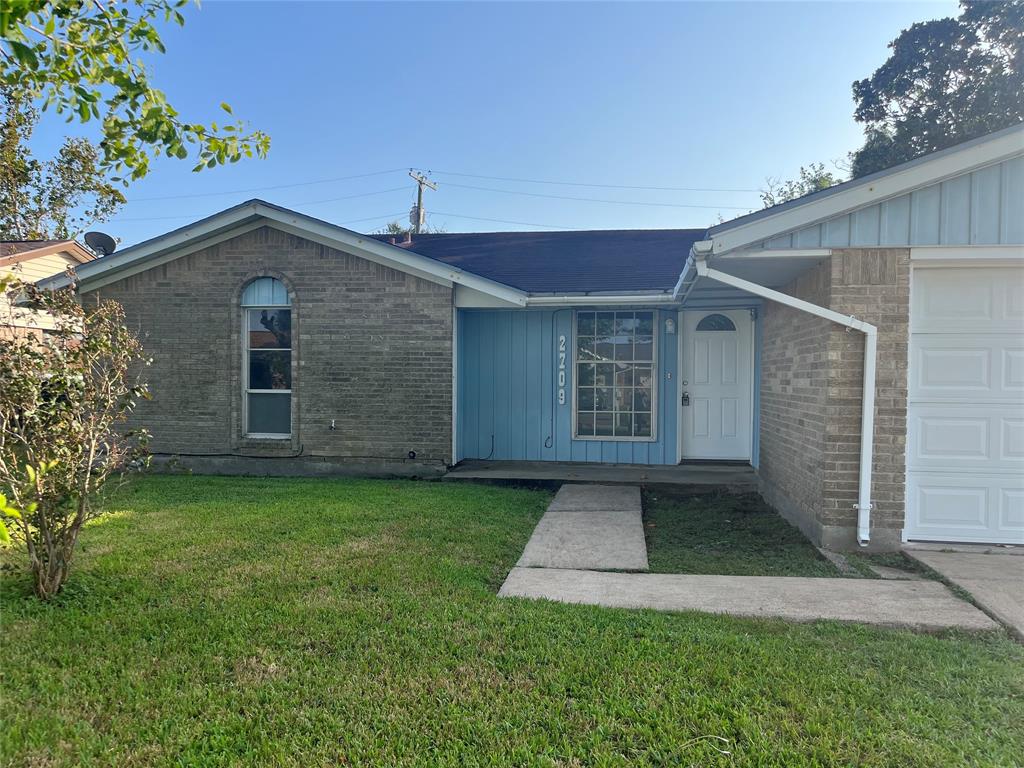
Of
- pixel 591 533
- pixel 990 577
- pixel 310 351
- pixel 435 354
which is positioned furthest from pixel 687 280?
pixel 310 351

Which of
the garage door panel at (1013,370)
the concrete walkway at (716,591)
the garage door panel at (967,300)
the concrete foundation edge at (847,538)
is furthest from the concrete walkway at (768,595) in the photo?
the garage door panel at (967,300)

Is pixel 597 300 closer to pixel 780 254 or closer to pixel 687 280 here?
pixel 687 280

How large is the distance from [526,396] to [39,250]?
38.5 ft

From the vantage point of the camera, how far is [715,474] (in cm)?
879

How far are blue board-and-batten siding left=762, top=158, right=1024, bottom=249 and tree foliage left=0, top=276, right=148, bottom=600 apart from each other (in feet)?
18.2

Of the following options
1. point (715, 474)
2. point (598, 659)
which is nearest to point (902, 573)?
point (598, 659)

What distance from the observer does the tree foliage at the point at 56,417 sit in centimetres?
393

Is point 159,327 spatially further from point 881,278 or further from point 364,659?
point 881,278

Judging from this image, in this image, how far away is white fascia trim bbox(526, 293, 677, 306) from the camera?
8720 millimetres

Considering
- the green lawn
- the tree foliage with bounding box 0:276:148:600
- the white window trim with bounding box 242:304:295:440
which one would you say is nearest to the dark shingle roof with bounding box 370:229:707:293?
the white window trim with bounding box 242:304:295:440

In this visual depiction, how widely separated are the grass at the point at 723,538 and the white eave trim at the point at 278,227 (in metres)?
3.49

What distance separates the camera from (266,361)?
9.56 meters

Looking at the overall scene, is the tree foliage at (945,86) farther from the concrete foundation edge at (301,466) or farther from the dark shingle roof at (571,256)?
the concrete foundation edge at (301,466)

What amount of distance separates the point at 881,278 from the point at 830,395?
1.05m
